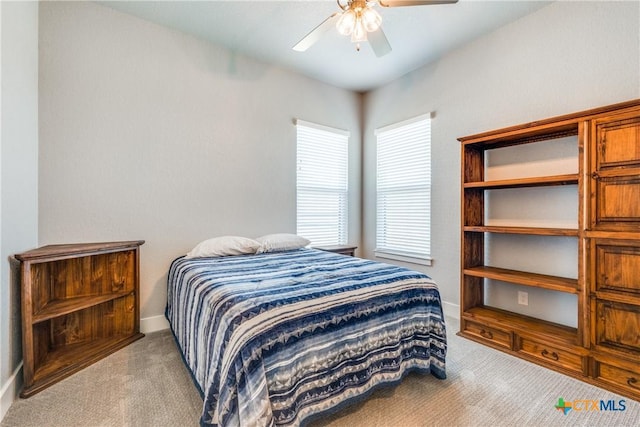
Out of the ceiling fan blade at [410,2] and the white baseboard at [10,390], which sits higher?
the ceiling fan blade at [410,2]

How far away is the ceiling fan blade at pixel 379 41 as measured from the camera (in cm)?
202

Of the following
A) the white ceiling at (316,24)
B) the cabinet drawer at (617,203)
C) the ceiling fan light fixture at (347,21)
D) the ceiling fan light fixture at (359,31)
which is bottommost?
the cabinet drawer at (617,203)

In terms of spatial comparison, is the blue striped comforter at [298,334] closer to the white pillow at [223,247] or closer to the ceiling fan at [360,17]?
the white pillow at [223,247]

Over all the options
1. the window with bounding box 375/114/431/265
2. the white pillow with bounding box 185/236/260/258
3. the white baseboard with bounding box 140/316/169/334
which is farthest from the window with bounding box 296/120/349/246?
the white baseboard with bounding box 140/316/169/334

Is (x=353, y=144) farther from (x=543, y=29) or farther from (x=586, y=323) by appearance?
(x=586, y=323)

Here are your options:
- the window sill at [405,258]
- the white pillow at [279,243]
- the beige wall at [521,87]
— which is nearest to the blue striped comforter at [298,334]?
the white pillow at [279,243]

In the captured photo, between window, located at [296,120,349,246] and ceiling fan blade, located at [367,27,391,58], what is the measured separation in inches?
63.7

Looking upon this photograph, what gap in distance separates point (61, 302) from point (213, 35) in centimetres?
273

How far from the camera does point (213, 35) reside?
2902mm

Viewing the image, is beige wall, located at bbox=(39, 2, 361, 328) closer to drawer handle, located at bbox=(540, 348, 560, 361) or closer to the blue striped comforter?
the blue striped comforter

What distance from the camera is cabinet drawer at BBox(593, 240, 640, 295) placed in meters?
1.81

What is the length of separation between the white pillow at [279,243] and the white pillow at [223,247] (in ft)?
0.32

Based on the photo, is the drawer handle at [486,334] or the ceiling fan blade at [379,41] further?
the drawer handle at [486,334]

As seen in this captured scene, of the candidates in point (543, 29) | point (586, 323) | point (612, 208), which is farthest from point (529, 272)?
point (543, 29)
